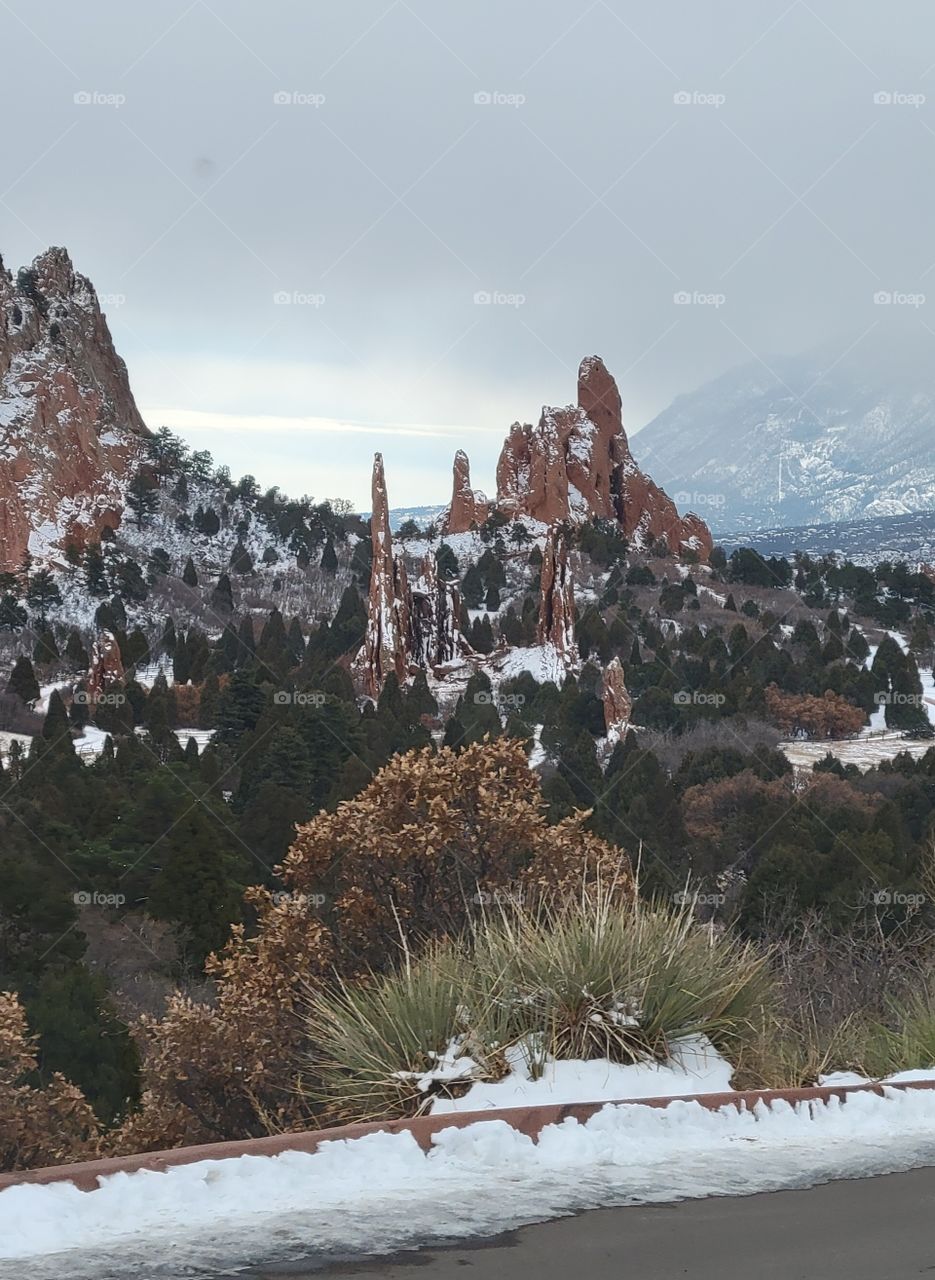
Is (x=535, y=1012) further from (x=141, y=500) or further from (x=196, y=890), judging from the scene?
(x=141, y=500)

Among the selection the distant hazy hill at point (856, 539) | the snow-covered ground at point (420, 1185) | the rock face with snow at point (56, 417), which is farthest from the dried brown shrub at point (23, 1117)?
the distant hazy hill at point (856, 539)

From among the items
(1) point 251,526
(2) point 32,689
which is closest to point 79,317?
(1) point 251,526

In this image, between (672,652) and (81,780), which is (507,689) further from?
(81,780)

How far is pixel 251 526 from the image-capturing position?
111 meters

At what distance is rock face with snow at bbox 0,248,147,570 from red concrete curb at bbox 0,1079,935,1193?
288 feet

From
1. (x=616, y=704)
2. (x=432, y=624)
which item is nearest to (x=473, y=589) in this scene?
(x=432, y=624)

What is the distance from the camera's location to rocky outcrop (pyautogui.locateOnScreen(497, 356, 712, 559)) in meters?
105

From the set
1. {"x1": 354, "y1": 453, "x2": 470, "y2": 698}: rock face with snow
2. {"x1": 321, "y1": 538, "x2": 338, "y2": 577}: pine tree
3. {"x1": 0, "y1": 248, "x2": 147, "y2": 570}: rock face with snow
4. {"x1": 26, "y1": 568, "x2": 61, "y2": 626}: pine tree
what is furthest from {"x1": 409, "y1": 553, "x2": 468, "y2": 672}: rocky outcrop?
{"x1": 321, "y1": 538, "x2": 338, "y2": 577}: pine tree

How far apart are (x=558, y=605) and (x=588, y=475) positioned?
3724 centimetres

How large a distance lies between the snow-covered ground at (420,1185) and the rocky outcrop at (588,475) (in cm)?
9945

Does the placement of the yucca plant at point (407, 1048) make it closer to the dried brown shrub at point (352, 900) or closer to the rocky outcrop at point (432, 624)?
the dried brown shrub at point (352, 900)

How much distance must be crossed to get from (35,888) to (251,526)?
86.3m

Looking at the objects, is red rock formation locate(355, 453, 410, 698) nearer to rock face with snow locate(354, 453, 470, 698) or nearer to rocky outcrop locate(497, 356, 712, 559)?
rock face with snow locate(354, 453, 470, 698)

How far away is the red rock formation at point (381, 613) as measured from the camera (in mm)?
66188
